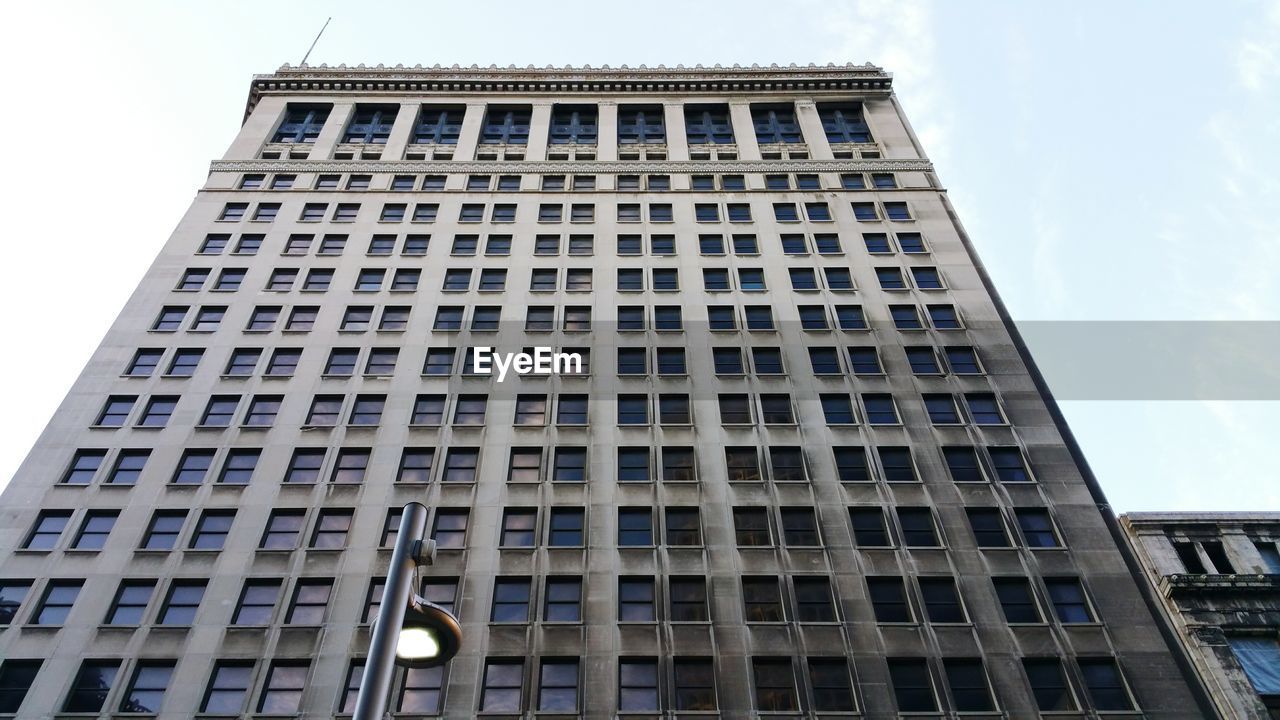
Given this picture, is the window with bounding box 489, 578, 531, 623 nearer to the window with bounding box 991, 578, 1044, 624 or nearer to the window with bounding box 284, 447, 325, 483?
the window with bounding box 284, 447, 325, 483

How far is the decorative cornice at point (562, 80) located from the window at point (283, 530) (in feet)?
126

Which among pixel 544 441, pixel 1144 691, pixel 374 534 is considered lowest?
pixel 1144 691

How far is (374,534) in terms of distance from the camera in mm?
33750

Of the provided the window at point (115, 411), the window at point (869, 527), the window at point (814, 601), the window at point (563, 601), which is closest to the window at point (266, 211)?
the window at point (115, 411)

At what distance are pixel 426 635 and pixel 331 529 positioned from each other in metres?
25.5

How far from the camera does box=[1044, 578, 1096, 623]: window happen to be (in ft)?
103

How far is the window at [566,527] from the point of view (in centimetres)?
3388

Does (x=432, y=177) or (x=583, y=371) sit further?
(x=432, y=177)

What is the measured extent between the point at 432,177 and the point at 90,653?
107 feet

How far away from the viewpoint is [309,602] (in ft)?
104

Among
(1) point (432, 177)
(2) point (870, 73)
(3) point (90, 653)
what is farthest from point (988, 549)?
(2) point (870, 73)

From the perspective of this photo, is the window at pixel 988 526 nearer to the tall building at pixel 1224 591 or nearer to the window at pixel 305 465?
the tall building at pixel 1224 591

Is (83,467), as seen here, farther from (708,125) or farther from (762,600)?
(708,125)

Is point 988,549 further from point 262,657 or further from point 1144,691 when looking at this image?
point 262,657
